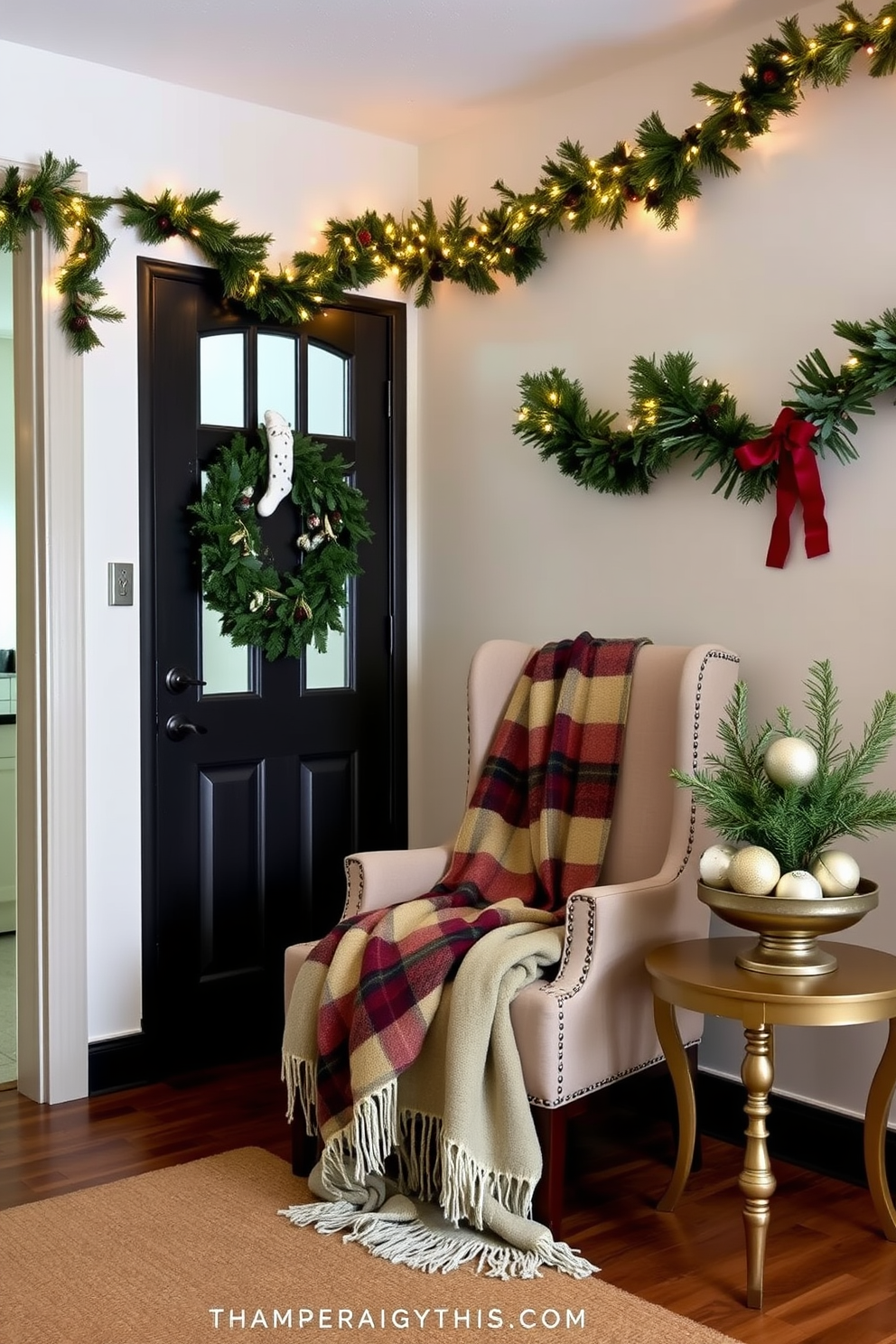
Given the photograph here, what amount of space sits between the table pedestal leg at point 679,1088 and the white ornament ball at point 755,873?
0.34 metres

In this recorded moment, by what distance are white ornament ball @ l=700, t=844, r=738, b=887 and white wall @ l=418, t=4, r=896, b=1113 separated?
536 millimetres

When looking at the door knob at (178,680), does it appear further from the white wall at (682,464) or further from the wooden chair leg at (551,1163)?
the wooden chair leg at (551,1163)

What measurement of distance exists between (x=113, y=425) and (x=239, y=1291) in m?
2.07

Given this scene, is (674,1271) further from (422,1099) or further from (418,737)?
(418,737)

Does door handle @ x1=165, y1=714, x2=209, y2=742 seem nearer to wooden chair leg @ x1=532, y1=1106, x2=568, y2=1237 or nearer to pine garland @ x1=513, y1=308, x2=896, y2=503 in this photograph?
pine garland @ x1=513, y1=308, x2=896, y2=503

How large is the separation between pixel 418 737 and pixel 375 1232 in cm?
176

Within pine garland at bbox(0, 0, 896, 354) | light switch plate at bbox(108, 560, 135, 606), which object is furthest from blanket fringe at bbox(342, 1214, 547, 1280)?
pine garland at bbox(0, 0, 896, 354)

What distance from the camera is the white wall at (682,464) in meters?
2.91

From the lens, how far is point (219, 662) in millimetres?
3648

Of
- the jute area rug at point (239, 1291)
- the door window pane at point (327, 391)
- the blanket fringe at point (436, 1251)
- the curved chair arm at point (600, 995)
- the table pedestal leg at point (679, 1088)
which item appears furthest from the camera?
the door window pane at point (327, 391)

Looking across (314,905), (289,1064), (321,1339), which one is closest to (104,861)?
(314,905)

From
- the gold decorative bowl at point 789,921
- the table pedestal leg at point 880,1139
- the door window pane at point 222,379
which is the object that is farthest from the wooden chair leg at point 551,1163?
the door window pane at point 222,379

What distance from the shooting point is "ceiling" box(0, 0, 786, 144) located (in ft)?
10.1

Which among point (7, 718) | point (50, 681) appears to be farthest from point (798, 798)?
point (7, 718)
